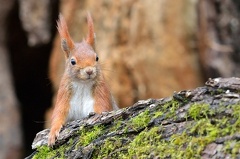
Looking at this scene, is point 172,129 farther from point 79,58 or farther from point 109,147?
point 79,58

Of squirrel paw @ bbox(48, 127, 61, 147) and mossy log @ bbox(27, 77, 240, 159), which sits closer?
mossy log @ bbox(27, 77, 240, 159)

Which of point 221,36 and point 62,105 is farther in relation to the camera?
point 221,36

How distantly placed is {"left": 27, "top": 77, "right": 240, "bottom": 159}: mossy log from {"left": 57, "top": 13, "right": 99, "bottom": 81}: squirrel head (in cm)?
118

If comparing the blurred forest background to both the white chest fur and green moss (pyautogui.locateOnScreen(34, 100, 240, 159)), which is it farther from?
green moss (pyautogui.locateOnScreen(34, 100, 240, 159))

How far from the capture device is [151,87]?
7938mm

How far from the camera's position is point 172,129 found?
117 inches

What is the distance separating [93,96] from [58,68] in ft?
12.1

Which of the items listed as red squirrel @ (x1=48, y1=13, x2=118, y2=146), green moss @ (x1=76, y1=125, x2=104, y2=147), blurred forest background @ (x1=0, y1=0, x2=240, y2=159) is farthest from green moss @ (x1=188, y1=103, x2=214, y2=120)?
blurred forest background @ (x1=0, y1=0, x2=240, y2=159)

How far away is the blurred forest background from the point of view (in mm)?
7453

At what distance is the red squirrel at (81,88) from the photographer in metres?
4.64

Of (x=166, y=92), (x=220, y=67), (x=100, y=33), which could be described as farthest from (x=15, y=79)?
(x=220, y=67)

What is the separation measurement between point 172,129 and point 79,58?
1896 mm

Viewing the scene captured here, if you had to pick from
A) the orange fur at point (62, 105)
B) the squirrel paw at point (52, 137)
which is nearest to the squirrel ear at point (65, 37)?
the orange fur at point (62, 105)

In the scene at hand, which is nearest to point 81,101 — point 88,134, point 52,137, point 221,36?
point 52,137
